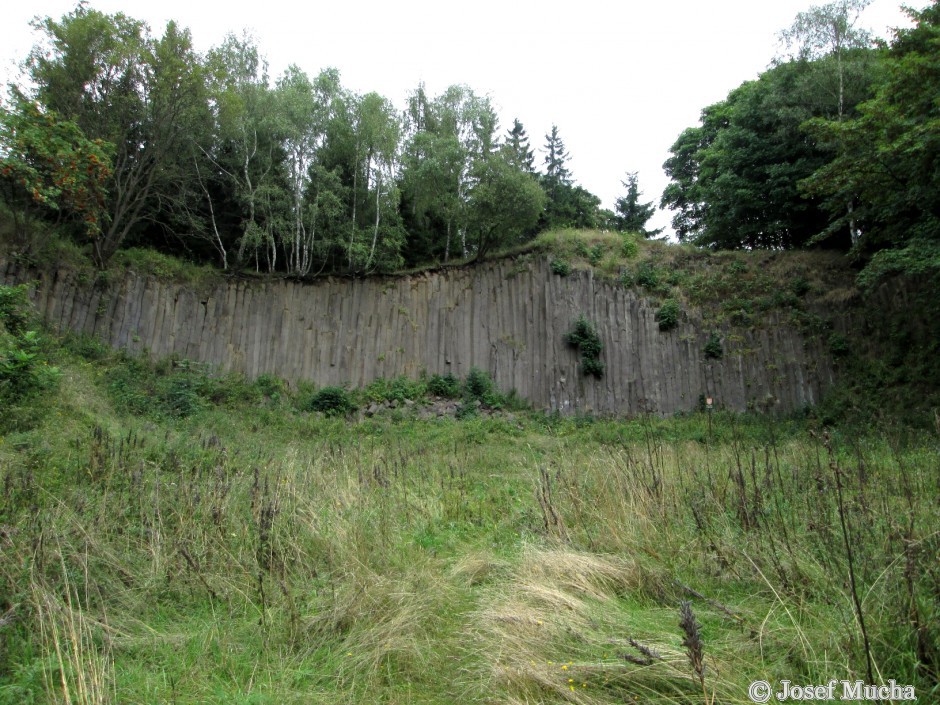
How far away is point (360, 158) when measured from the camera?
23734 mm

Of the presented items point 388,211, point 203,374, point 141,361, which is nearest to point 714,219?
point 388,211

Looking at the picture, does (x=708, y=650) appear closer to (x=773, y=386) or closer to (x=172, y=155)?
(x=773, y=386)

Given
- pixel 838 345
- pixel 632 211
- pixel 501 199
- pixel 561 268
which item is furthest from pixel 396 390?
pixel 632 211

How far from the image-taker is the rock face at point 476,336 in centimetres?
1930

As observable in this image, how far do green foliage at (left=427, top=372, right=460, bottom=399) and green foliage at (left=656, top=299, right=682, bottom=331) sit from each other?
25.9 ft

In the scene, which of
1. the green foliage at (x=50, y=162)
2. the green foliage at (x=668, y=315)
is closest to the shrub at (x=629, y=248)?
the green foliage at (x=668, y=315)

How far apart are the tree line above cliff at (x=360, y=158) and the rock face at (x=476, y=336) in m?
1.81

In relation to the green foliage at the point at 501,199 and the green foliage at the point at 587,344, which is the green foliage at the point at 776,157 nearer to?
the green foliage at the point at 501,199

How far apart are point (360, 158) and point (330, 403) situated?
1100 cm

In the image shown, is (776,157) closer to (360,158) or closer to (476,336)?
(476,336)

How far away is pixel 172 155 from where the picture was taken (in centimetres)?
1983

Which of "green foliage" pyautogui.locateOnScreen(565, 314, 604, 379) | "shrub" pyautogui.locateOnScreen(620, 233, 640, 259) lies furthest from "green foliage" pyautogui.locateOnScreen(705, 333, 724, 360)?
"shrub" pyautogui.locateOnScreen(620, 233, 640, 259)

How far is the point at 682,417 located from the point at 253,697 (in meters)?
18.6

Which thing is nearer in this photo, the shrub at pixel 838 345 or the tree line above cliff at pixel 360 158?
the tree line above cliff at pixel 360 158
